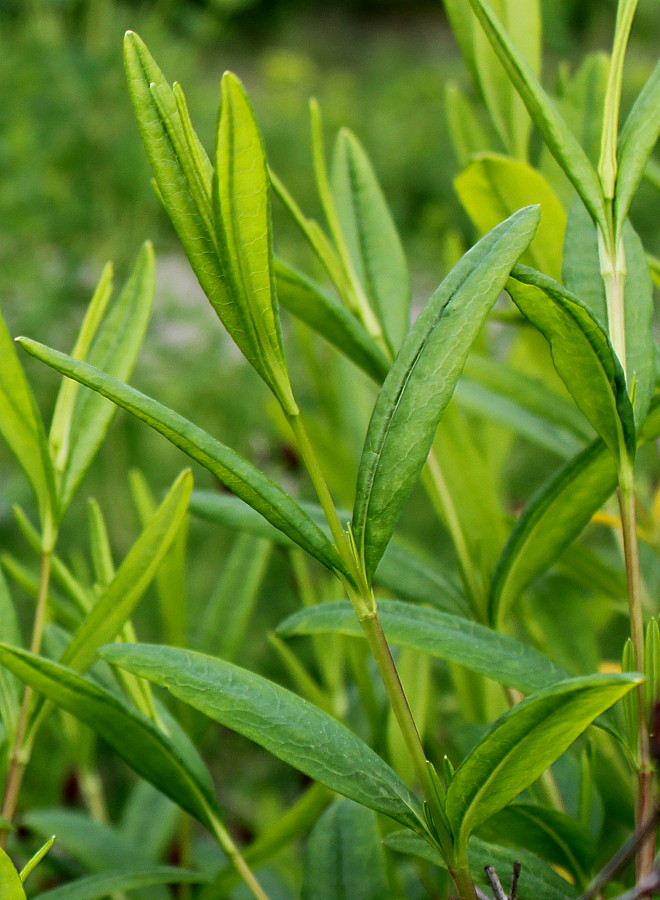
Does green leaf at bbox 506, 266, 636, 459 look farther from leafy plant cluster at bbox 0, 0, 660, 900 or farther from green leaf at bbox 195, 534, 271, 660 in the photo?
green leaf at bbox 195, 534, 271, 660

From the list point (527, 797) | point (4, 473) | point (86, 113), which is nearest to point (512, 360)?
point (527, 797)

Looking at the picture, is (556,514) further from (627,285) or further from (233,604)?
(233,604)

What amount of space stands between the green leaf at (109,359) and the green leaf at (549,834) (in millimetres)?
187

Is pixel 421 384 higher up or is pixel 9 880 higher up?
pixel 421 384

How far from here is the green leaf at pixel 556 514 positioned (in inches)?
12.4

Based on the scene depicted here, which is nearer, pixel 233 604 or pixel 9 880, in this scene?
pixel 9 880

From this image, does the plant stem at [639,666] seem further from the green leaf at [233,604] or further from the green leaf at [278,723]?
the green leaf at [233,604]

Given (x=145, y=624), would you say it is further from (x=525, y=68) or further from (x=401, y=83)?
(x=401, y=83)

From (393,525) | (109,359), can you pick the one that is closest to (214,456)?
(393,525)

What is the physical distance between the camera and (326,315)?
0.35 meters

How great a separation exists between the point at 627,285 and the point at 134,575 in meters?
0.19

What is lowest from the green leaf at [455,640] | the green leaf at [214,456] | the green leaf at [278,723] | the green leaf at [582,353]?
the green leaf at [278,723]

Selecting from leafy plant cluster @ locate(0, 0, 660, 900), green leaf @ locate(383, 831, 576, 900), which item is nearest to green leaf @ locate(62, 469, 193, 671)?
leafy plant cluster @ locate(0, 0, 660, 900)

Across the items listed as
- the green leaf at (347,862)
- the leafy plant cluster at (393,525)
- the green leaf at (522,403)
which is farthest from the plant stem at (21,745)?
the green leaf at (522,403)
